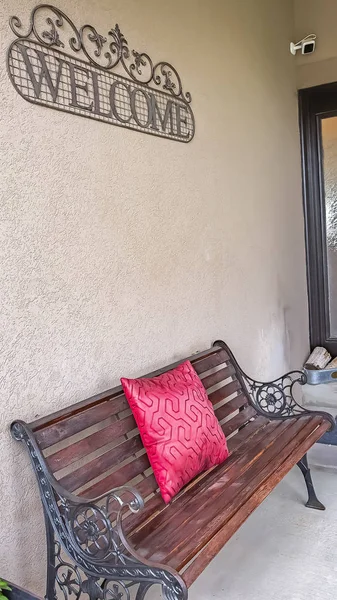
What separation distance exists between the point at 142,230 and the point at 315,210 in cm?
231

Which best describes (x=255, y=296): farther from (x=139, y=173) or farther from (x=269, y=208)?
(x=139, y=173)

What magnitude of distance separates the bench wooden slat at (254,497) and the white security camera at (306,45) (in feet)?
9.38

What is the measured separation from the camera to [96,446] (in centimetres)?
172

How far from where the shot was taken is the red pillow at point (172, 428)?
1.83 meters

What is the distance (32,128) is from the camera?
5.47ft

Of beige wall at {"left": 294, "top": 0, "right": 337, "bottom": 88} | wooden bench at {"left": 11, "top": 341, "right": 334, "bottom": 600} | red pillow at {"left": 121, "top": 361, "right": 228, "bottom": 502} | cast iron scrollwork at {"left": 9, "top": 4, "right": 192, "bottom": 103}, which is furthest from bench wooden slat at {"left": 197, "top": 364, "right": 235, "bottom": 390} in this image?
beige wall at {"left": 294, "top": 0, "right": 337, "bottom": 88}

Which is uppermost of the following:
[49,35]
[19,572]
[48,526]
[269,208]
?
[49,35]

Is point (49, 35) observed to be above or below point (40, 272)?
above

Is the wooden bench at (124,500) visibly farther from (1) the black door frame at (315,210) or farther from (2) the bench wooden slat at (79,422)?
(1) the black door frame at (315,210)

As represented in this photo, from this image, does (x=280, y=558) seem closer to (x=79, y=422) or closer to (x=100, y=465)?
(x=100, y=465)

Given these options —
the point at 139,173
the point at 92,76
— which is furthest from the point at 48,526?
the point at 92,76

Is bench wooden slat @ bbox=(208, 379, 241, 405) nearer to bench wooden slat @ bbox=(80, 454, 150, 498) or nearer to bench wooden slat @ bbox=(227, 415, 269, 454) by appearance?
bench wooden slat @ bbox=(227, 415, 269, 454)

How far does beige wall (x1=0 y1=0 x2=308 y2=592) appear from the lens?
161 centimetres

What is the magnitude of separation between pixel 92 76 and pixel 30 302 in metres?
0.88
